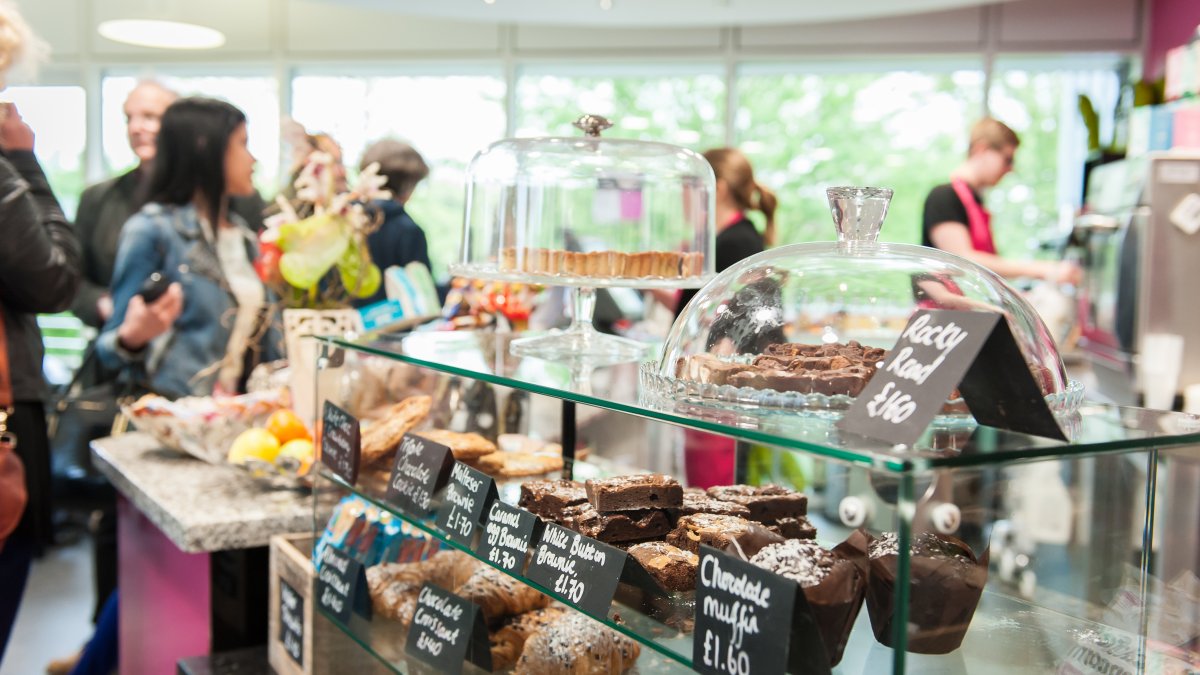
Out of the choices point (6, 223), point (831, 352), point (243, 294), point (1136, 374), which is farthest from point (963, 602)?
point (1136, 374)

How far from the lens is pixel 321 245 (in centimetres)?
228

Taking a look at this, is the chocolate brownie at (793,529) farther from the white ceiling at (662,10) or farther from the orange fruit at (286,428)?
the white ceiling at (662,10)

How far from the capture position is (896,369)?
890 millimetres

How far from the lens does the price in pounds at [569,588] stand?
1.11 m

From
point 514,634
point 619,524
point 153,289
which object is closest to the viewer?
point 619,524

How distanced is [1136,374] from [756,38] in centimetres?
414

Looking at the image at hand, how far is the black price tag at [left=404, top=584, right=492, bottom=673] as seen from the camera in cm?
141

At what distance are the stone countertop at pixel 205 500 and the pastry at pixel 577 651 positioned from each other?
537mm

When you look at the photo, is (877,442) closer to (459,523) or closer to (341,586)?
(459,523)

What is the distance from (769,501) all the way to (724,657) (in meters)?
0.42

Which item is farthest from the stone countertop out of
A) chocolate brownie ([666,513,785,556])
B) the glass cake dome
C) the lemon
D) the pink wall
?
the pink wall

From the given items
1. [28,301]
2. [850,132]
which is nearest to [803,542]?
[28,301]

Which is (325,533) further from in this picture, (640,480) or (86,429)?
(86,429)

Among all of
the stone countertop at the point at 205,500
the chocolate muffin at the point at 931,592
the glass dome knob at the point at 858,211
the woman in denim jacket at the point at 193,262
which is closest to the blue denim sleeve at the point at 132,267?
the woman in denim jacket at the point at 193,262
